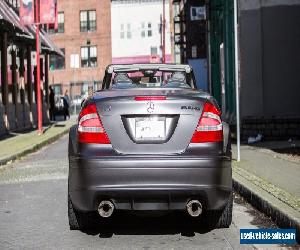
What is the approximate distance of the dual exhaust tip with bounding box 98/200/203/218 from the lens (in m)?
5.58

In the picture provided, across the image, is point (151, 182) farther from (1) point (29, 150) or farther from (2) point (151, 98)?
(1) point (29, 150)

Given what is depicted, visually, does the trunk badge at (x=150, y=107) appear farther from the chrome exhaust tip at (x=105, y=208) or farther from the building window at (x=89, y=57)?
the building window at (x=89, y=57)

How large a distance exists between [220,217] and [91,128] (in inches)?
70.4

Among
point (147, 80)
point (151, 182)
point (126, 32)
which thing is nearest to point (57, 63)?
point (126, 32)

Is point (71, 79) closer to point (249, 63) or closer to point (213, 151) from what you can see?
point (249, 63)

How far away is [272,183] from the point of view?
27.2 feet

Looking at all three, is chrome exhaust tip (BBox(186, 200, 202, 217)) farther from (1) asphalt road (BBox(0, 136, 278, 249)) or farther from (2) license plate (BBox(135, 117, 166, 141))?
(2) license plate (BBox(135, 117, 166, 141))

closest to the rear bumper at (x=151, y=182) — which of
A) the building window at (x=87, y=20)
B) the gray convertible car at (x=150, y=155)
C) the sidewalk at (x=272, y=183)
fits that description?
the gray convertible car at (x=150, y=155)

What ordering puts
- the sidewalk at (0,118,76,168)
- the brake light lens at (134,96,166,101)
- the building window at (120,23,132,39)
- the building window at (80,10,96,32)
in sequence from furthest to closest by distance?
the building window at (80,10,96,32)
the building window at (120,23,132,39)
the sidewalk at (0,118,76,168)
the brake light lens at (134,96,166,101)

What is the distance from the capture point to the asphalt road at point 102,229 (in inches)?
229

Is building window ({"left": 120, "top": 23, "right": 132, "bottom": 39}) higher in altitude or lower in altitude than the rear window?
higher

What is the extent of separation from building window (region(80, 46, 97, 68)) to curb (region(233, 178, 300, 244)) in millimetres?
55831

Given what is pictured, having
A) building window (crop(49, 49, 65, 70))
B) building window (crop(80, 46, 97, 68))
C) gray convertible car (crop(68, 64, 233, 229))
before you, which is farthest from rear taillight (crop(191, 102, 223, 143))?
building window (crop(49, 49, 65, 70))

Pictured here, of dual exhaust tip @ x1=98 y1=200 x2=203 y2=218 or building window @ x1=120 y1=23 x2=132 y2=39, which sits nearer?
dual exhaust tip @ x1=98 y1=200 x2=203 y2=218
